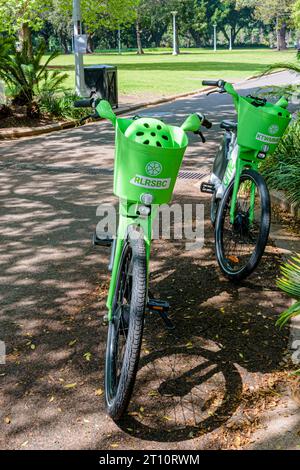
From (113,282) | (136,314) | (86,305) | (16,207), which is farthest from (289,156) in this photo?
(136,314)

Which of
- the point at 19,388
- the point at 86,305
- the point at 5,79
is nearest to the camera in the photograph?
the point at 19,388

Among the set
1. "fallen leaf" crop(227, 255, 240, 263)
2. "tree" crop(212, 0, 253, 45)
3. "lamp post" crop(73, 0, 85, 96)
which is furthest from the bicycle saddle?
"tree" crop(212, 0, 253, 45)

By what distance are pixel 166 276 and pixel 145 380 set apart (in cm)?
152

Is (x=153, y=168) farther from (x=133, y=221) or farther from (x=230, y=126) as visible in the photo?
(x=230, y=126)

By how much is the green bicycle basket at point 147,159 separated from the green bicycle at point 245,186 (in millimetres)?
1360

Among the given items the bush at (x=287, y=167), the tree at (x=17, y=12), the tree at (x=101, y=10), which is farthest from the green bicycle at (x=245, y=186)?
the tree at (x=101, y=10)

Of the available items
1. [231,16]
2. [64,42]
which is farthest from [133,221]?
[231,16]

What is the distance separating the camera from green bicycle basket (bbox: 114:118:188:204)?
2857 millimetres

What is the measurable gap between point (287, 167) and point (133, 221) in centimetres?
400

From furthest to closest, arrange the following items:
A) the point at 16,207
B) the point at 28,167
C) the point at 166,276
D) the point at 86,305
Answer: the point at 28,167, the point at 16,207, the point at 166,276, the point at 86,305

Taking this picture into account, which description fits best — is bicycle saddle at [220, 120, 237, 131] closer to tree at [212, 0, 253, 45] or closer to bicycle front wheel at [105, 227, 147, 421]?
bicycle front wheel at [105, 227, 147, 421]

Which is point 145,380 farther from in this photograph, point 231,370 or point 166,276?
point 166,276

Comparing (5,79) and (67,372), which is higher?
(5,79)

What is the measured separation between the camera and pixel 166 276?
471 centimetres
